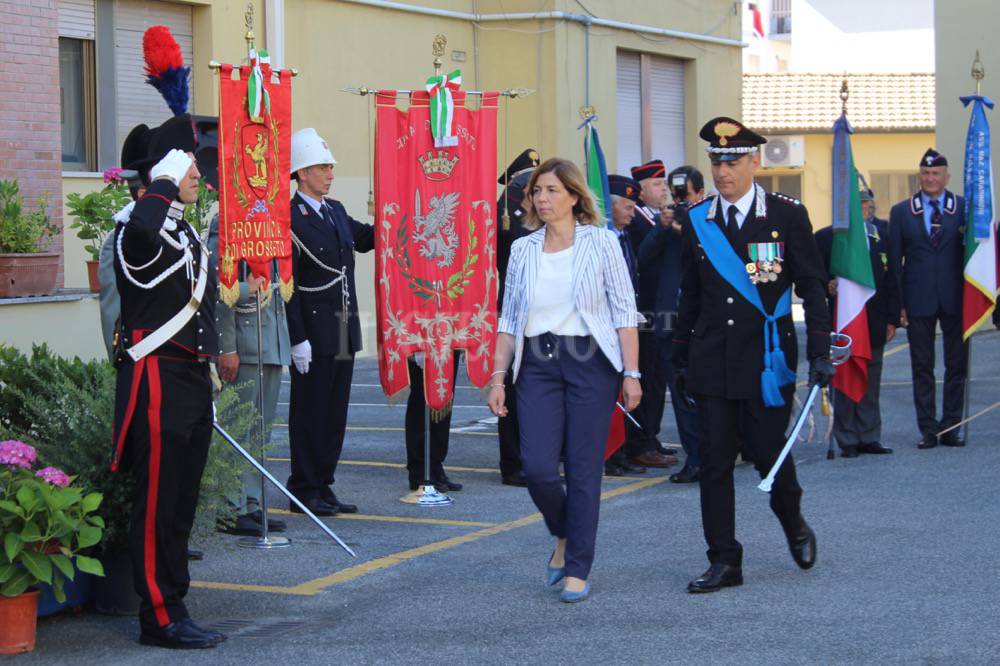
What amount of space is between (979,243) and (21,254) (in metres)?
7.30

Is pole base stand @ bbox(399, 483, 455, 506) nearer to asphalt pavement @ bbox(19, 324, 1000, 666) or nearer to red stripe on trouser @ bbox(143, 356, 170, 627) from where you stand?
asphalt pavement @ bbox(19, 324, 1000, 666)

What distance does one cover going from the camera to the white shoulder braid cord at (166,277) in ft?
19.2

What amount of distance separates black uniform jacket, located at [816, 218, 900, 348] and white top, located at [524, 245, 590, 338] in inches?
186

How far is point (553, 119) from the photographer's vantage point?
20.3 metres

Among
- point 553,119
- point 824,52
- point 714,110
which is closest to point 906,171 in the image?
point 824,52

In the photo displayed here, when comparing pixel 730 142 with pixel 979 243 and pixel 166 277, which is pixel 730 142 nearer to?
pixel 166 277

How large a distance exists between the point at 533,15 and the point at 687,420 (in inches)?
450

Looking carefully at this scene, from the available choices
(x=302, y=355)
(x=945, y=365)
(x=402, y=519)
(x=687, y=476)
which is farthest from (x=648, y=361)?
(x=302, y=355)

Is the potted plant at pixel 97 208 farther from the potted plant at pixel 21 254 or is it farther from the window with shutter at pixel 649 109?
the window with shutter at pixel 649 109

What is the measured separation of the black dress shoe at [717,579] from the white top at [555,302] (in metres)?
1.17

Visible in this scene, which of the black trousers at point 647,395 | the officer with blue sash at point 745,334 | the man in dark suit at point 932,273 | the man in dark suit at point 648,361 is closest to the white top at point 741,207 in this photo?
the officer with blue sash at point 745,334

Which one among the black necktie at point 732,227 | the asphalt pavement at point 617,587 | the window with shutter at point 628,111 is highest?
the window with shutter at point 628,111

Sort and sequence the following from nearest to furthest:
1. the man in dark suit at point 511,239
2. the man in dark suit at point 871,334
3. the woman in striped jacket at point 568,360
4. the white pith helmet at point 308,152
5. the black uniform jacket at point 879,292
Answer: the woman in striped jacket at point 568,360 → the white pith helmet at point 308,152 → the man in dark suit at point 511,239 → the man in dark suit at point 871,334 → the black uniform jacket at point 879,292

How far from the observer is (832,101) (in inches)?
1422
